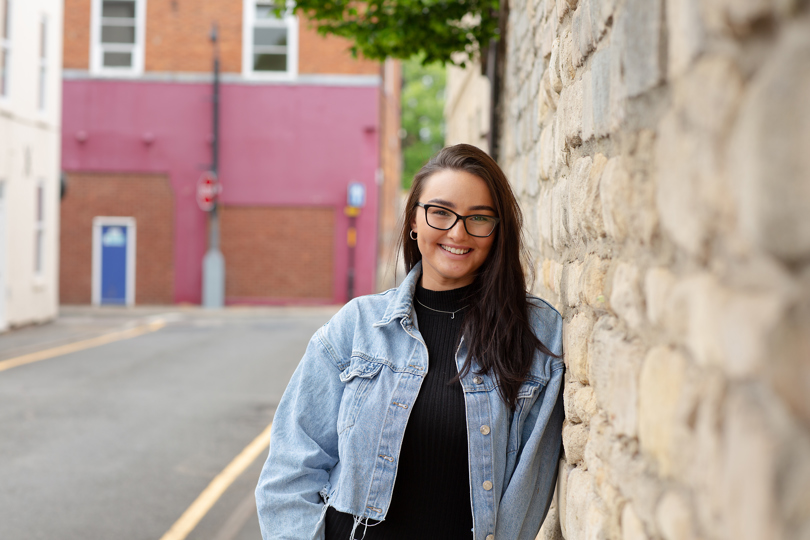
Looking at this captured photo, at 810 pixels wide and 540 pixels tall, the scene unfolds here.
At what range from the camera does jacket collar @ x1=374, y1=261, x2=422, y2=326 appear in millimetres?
2480

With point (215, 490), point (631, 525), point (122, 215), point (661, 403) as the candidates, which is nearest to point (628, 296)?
point (661, 403)

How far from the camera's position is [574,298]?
8.14 feet

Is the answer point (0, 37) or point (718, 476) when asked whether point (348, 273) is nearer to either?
point (0, 37)

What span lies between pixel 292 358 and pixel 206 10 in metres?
12.5

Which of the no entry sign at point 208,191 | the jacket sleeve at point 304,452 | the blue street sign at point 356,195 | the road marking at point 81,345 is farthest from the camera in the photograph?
the blue street sign at point 356,195

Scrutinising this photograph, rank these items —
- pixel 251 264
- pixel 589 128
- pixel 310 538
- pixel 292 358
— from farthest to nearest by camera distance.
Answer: pixel 251 264
pixel 292 358
pixel 310 538
pixel 589 128

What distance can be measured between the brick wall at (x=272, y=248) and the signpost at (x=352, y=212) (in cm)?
46

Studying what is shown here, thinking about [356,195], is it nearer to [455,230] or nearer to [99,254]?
[99,254]

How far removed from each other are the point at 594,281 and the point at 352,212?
60.7ft

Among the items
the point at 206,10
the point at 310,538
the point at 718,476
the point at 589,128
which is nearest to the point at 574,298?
the point at 589,128

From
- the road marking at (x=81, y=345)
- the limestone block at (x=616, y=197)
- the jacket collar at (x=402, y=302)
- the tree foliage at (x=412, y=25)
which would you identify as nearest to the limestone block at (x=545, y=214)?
the jacket collar at (x=402, y=302)

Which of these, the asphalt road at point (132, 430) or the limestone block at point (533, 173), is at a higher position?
the limestone block at point (533, 173)

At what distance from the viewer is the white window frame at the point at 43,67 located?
16.3 metres

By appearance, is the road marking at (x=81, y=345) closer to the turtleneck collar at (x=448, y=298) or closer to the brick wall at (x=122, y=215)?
the brick wall at (x=122, y=215)
